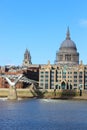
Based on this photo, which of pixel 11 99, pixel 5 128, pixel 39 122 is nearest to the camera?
pixel 5 128

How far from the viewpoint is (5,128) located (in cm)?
7531

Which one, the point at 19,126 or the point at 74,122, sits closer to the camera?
the point at 19,126

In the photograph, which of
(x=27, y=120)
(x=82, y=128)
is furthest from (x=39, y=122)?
(x=82, y=128)

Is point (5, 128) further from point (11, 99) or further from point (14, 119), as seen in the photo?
point (11, 99)

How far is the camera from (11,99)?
6973 inches

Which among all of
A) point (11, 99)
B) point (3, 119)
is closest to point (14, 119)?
point (3, 119)

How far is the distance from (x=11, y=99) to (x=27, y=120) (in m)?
89.4

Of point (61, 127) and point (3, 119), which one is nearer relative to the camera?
point (61, 127)

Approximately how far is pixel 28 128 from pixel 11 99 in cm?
10108

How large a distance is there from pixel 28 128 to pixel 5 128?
317 centimetres

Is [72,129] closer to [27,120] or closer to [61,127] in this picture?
[61,127]

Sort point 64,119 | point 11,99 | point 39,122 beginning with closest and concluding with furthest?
point 39,122 → point 64,119 → point 11,99

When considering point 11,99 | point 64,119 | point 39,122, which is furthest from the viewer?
point 11,99

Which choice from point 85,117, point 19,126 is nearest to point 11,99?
point 85,117
